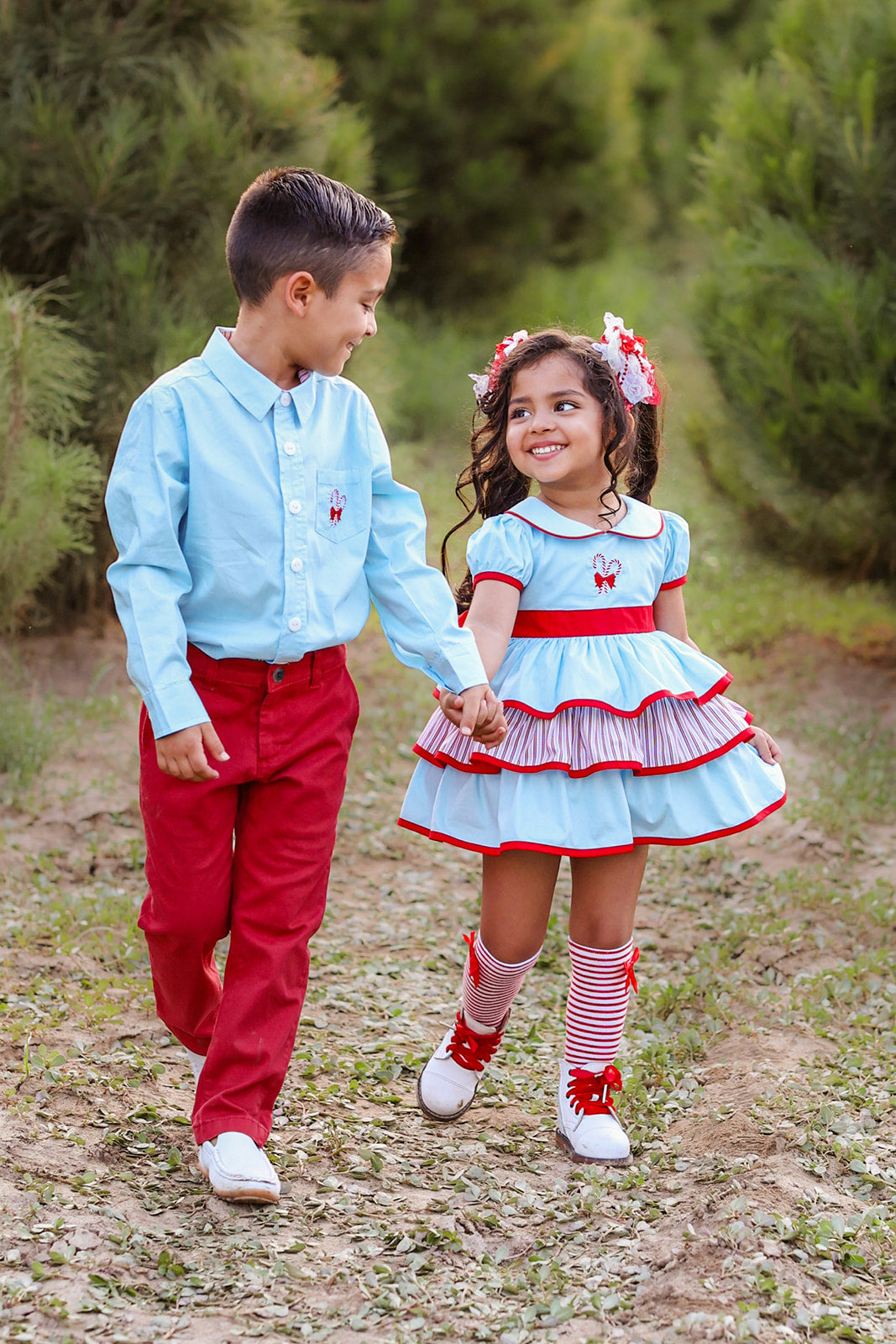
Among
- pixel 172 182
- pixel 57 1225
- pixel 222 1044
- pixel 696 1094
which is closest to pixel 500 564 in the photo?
pixel 222 1044

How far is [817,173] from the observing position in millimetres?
5191

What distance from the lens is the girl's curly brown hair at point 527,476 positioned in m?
2.60

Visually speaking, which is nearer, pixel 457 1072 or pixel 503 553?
pixel 503 553

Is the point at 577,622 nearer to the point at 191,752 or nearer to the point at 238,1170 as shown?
the point at 191,752

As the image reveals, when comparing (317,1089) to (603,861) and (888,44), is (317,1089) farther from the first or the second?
(888,44)

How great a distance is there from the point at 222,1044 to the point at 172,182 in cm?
382

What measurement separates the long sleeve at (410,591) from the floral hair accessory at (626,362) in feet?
1.65

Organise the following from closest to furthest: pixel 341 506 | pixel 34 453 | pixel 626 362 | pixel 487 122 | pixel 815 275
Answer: pixel 341 506 → pixel 626 362 → pixel 34 453 → pixel 815 275 → pixel 487 122

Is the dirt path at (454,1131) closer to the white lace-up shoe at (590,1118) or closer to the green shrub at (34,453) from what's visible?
the white lace-up shoe at (590,1118)

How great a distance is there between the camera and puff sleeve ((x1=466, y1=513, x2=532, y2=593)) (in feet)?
8.20

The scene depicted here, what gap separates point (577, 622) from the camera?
2533 millimetres

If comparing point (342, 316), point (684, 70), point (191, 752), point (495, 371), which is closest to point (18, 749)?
point (495, 371)

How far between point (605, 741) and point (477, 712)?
10.6 inches

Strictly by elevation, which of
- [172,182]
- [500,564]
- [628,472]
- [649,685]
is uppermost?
[172,182]
